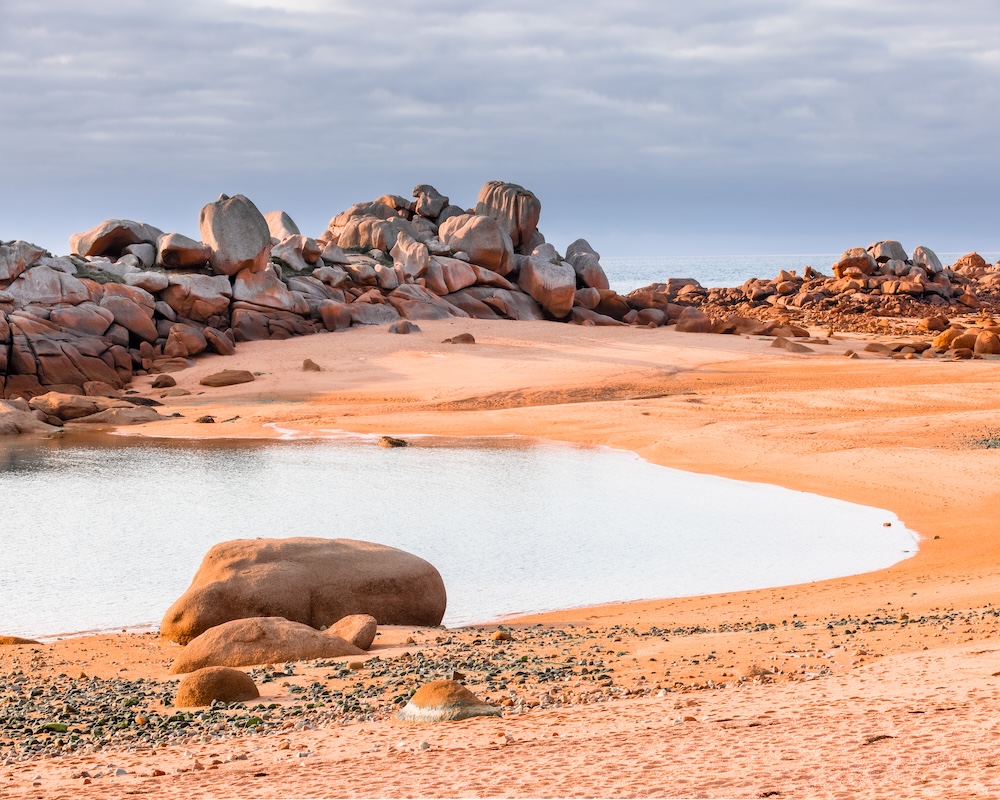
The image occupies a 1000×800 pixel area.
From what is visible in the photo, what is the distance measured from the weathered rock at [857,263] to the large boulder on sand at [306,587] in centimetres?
5925

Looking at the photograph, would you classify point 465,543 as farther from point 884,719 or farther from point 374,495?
point 884,719

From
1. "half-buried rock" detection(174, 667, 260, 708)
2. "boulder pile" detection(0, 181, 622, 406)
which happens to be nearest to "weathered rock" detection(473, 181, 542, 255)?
"boulder pile" detection(0, 181, 622, 406)

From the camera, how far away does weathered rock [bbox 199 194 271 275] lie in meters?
37.9

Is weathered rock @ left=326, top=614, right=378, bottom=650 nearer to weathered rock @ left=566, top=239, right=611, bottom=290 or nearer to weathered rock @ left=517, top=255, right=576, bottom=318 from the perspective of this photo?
weathered rock @ left=517, top=255, right=576, bottom=318

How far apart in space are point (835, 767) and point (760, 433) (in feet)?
59.9

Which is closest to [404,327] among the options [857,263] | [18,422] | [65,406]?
[65,406]

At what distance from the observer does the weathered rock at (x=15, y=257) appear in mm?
32844

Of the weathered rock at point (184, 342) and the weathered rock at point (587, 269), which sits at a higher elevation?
the weathered rock at point (587, 269)

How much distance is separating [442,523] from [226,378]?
17.7m

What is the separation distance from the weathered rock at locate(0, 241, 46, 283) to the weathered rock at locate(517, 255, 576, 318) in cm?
1962

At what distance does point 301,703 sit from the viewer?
701cm

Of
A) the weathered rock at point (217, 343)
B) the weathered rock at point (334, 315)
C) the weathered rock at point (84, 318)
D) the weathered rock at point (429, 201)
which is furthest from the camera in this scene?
the weathered rock at point (429, 201)

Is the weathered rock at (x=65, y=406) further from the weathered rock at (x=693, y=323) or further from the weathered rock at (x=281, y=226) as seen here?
the weathered rock at (x=693, y=323)

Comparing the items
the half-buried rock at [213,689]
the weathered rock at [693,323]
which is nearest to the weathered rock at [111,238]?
the weathered rock at [693,323]
